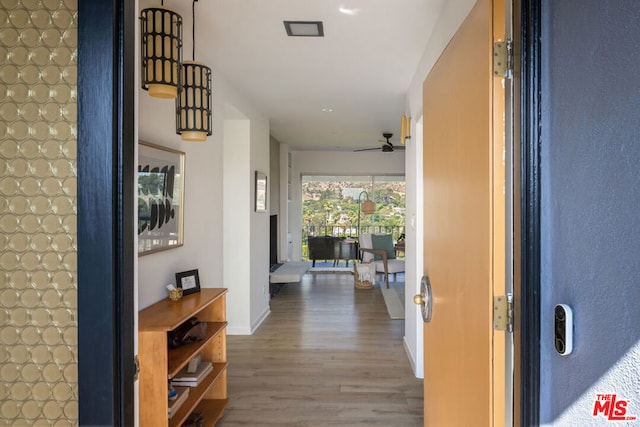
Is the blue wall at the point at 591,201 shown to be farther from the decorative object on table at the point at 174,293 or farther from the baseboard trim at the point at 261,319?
the baseboard trim at the point at 261,319

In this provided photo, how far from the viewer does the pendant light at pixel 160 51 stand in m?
1.77

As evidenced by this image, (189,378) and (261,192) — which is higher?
(261,192)

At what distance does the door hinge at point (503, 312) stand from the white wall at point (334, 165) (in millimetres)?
8214

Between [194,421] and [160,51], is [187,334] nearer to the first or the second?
[194,421]

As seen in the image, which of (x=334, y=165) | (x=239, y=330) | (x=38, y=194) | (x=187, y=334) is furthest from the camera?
(x=334, y=165)

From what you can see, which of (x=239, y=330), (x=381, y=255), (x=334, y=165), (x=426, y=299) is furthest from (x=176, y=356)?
(x=334, y=165)

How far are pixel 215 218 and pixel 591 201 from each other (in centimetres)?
299

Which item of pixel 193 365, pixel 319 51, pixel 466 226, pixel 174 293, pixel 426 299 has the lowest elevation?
pixel 193 365

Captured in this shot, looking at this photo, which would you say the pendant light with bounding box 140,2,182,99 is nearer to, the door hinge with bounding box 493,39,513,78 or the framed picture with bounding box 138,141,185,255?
the framed picture with bounding box 138,141,185,255

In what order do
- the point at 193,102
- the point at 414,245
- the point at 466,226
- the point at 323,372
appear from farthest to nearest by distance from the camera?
1. the point at 414,245
2. the point at 323,372
3. the point at 193,102
4. the point at 466,226

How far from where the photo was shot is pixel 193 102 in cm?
217

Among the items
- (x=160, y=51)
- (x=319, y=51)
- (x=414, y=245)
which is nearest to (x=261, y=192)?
(x=414, y=245)

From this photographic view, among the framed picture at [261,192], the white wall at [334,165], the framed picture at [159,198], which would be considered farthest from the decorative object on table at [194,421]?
the white wall at [334,165]

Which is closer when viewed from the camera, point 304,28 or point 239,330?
point 304,28
